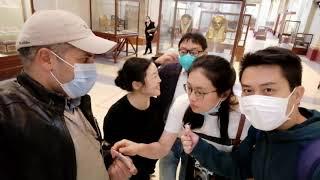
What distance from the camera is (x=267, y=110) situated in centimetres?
88

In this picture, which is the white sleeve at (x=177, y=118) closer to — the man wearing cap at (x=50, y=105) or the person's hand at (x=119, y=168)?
the person's hand at (x=119, y=168)

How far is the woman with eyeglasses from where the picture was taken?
1149mm

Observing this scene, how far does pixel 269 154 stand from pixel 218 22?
133 inches

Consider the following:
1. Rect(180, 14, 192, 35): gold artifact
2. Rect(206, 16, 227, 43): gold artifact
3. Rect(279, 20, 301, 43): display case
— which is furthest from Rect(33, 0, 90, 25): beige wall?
Rect(279, 20, 301, 43): display case

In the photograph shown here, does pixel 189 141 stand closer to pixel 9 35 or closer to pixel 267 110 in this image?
pixel 267 110

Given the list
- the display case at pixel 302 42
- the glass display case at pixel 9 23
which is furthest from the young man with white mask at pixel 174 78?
the display case at pixel 302 42

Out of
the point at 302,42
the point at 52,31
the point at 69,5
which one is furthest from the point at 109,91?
the point at 302,42

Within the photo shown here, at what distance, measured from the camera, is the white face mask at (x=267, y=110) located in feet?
2.81

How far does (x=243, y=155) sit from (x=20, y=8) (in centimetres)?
494

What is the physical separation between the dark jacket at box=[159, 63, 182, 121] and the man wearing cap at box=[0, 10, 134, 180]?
65 cm

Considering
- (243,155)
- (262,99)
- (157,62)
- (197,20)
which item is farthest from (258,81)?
(197,20)

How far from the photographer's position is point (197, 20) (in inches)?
159

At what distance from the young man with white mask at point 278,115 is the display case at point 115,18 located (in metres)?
6.09

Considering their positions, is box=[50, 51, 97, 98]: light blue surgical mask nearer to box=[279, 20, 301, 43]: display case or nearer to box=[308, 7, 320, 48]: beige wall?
box=[308, 7, 320, 48]: beige wall
